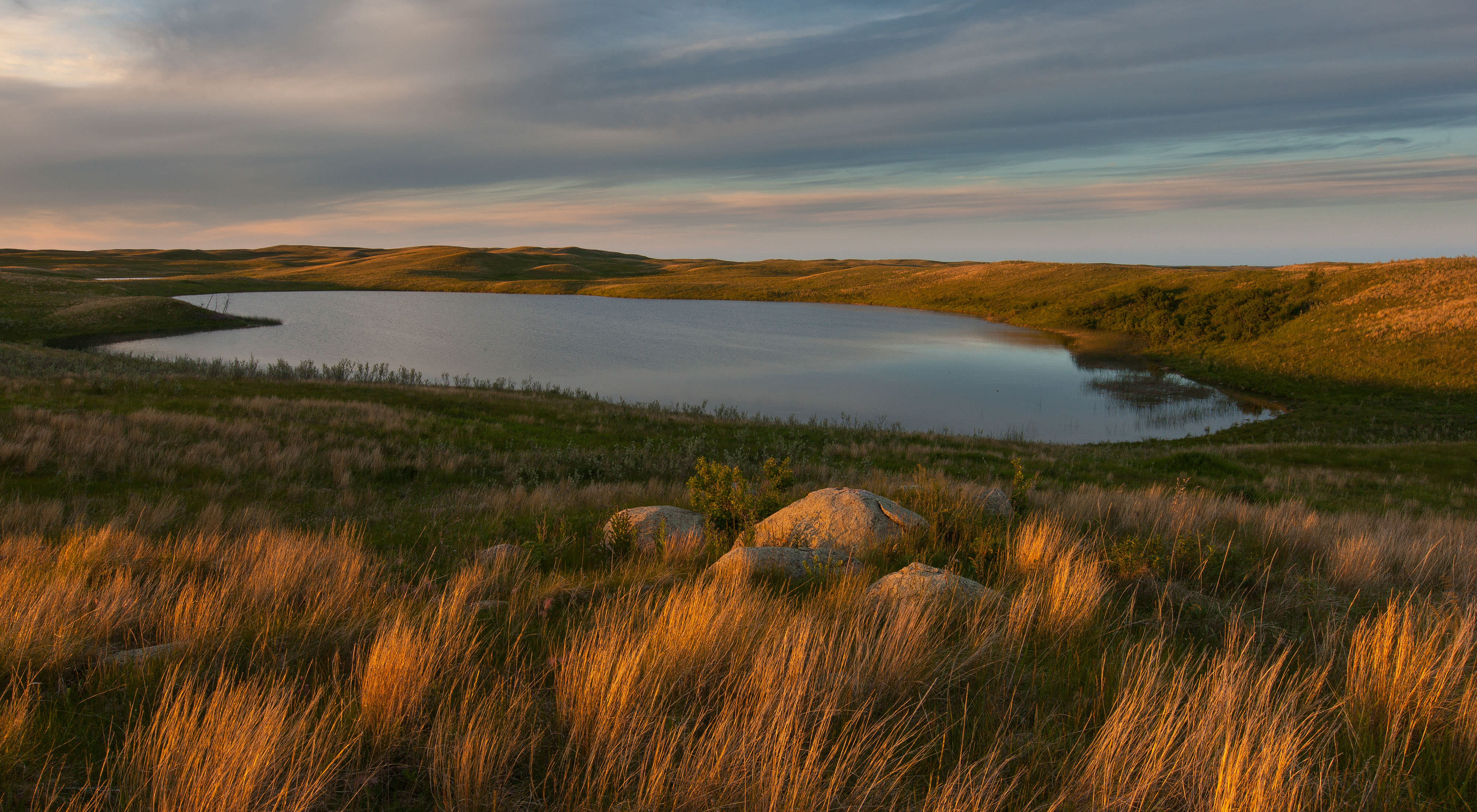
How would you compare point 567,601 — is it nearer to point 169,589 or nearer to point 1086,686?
point 169,589

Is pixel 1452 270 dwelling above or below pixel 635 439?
above

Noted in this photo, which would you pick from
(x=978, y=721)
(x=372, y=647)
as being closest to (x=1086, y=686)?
(x=978, y=721)

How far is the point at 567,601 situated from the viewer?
15.3 ft

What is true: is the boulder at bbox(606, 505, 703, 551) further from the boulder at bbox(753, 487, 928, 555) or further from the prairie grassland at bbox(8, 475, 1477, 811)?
the prairie grassland at bbox(8, 475, 1477, 811)

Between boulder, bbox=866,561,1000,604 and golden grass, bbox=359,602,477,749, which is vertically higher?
golden grass, bbox=359,602,477,749

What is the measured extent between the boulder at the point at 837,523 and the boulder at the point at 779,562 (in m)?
0.52

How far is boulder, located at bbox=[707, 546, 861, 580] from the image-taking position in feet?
16.8

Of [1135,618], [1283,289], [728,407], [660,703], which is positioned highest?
[1283,289]

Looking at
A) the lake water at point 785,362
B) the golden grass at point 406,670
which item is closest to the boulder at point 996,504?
the golden grass at point 406,670

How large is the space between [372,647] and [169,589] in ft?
6.42

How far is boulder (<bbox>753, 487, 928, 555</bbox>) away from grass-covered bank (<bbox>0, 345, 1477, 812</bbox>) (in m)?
0.28

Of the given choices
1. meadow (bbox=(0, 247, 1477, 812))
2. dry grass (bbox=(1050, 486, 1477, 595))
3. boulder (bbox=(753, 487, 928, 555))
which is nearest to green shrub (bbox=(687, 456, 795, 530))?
meadow (bbox=(0, 247, 1477, 812))

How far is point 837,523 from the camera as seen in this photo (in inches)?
254

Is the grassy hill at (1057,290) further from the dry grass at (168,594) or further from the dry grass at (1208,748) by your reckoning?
the dry grass at (168,594)
